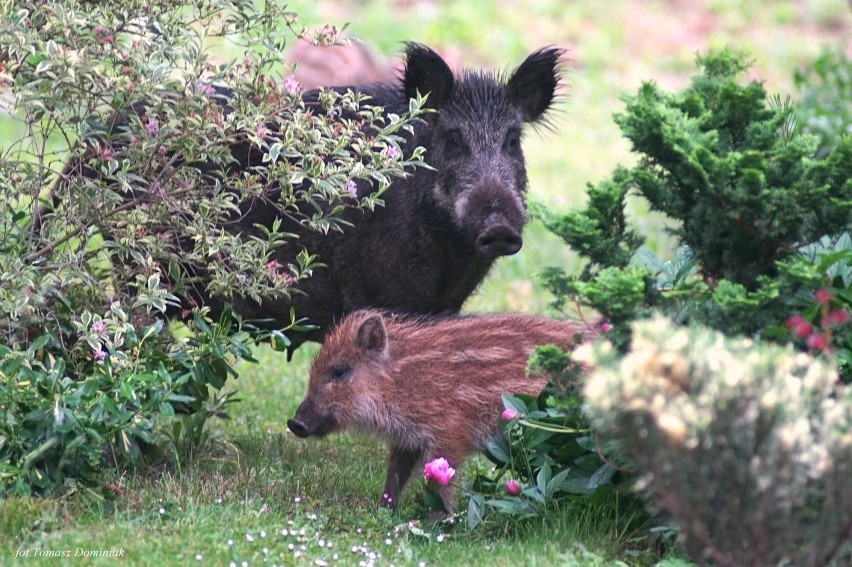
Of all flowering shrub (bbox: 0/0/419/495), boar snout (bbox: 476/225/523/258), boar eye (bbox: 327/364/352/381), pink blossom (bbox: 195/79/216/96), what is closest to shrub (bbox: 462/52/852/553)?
boar snout (bbox: 476/225/523/258)

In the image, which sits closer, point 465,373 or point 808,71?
point 465,373

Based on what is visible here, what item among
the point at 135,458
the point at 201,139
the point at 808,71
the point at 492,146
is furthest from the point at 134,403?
the point at 808,71

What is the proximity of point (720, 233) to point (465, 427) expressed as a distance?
1.60 metres

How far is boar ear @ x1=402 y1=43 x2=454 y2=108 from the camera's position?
6.76m

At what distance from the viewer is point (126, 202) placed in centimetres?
603

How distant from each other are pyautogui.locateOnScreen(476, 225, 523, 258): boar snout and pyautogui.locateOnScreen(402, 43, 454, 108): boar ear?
941 mm

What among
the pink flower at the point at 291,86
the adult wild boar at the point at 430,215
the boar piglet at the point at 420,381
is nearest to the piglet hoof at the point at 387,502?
the boar piglet at the point at 420,381

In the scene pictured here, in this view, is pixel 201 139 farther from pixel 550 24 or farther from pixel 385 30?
pixel 550 24

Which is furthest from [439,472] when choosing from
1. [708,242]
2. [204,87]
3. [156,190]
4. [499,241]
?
[204,87]

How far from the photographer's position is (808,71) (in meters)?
10.1

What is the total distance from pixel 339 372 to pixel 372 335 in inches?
10.9

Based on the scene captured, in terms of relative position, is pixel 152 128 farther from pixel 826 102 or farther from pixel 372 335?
pixel 826 102

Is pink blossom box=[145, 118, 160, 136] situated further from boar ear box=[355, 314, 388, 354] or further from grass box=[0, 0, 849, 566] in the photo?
grass box=[0, 0, 849, 566]

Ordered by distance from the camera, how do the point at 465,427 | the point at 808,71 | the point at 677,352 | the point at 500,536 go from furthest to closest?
the point at 808,71
the point at 465,427
the point at 500,536
the point at 677,352
